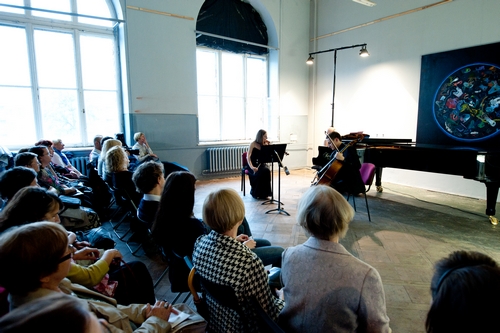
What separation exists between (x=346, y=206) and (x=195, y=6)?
253 inches

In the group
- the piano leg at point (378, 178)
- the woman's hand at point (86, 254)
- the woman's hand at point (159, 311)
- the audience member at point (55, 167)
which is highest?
the audience member at point (55, 167)

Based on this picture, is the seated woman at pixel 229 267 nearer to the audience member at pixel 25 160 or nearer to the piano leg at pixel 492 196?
the audience member at pixel 25 160

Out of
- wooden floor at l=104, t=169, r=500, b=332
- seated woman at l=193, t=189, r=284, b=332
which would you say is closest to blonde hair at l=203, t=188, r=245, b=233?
seated woman at l=193, t=189, r=284, b=332

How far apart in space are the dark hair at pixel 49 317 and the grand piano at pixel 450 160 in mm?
4403

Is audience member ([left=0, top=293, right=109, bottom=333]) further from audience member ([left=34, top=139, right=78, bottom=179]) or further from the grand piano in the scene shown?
audience member ([left=34, top=139, right=78, bottom=179])

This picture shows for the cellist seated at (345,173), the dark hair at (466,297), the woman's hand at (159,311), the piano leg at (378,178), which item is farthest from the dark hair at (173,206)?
the piano leg at (378,178)

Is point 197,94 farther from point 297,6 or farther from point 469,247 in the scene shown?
point 469,247

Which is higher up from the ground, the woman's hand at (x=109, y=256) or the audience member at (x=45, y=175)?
the audience member at (x=45, y=175)

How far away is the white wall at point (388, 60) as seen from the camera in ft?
17.2

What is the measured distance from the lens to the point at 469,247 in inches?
124

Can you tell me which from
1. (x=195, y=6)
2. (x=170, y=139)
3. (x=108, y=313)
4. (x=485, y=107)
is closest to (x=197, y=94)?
(x=170, y=139)

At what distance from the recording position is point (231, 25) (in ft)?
23.3

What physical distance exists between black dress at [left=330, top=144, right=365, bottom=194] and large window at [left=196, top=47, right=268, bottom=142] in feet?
13.6

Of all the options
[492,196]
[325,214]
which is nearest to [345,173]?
[492,196]
